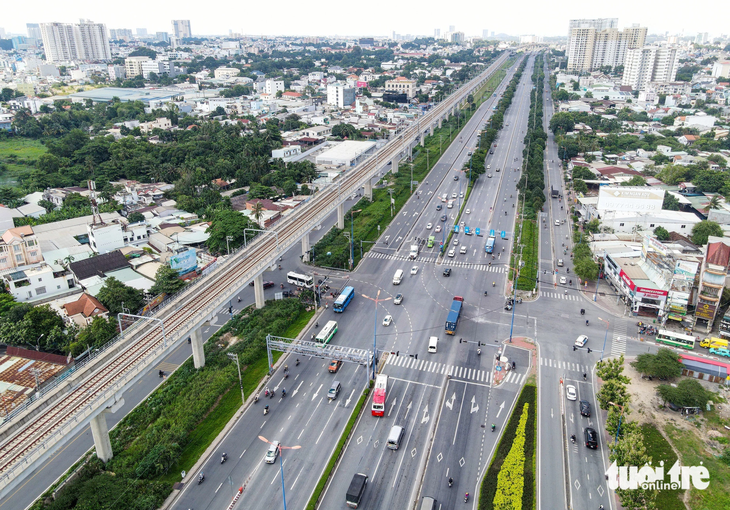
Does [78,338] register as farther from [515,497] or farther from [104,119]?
[104,119]

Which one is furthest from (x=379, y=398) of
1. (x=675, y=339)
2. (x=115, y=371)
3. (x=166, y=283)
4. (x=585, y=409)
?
(x=675, y=339)

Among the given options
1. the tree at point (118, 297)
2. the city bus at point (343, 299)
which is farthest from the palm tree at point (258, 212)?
the tree at point (118, 297)

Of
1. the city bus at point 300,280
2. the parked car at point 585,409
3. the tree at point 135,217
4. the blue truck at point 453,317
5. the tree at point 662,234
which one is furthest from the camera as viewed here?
the tree at point 135,217

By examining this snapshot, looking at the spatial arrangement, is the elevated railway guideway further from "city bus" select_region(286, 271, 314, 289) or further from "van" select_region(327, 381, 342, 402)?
"van" select_region(327, 381, 342, 402)

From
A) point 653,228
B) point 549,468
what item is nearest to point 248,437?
point 549,468

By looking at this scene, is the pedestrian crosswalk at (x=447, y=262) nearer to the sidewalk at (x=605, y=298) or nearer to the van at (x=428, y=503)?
the sidewalk at (x=605, y=298)

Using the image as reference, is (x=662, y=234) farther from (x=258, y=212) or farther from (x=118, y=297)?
(x=118, y=297)

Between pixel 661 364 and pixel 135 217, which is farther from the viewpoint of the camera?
pixel 135 217
